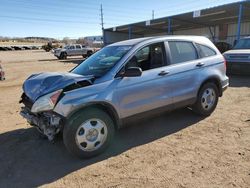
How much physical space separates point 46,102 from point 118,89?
1.13 m

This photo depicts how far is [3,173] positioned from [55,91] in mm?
1394

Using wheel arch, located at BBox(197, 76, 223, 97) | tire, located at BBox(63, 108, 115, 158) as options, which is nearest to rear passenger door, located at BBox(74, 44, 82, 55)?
wheel arch, located at BBox(197, 76, 223, 97)

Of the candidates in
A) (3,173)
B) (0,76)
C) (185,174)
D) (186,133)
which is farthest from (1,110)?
(0,76)

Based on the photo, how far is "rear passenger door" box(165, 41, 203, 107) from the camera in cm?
477

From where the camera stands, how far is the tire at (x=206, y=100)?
530 cm

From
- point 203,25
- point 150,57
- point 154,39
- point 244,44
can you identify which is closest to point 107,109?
point 150,57

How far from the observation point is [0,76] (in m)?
12.5

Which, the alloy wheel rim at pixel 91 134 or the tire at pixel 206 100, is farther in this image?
the tire at pixel 206 100

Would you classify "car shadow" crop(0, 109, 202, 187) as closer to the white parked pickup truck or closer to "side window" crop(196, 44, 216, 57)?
"side window" crop(196, 44, 216, 57)

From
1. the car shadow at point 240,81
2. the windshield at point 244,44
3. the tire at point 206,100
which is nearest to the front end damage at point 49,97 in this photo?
the tire at point 206,100

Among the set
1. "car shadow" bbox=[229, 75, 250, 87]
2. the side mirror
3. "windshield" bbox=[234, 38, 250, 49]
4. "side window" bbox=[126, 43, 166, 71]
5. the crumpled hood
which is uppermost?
"windshield" bbox=[234, 38, 250, 49]

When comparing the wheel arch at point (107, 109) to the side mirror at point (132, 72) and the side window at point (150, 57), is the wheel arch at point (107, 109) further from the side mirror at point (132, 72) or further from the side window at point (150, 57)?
the side window at point (150, 57)

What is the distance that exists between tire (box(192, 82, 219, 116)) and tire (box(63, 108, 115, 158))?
2303mm

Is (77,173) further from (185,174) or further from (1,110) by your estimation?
(1,110)
